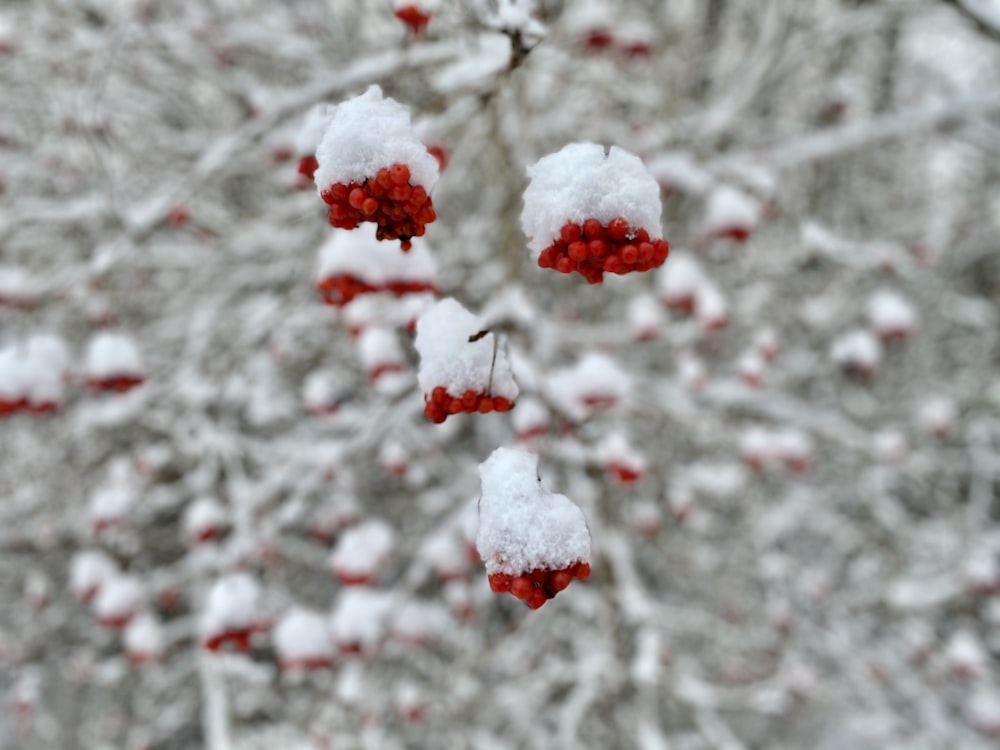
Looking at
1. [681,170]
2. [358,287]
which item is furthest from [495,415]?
[358,287]

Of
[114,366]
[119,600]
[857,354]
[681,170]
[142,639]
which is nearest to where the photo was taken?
[114,366]

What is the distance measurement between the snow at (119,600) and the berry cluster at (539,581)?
10.8ft

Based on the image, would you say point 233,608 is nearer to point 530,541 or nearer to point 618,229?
point 530,541

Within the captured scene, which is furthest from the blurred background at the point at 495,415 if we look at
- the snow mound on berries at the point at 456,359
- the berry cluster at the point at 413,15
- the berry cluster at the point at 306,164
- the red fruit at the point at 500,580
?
A: the red fruit at the point at 500,580

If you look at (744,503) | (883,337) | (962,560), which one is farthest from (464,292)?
(962,560)

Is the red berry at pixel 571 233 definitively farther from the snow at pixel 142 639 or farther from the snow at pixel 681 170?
the snow at pixel 142 639

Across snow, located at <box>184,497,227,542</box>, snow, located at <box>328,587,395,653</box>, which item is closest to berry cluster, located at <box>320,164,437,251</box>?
snow, located at <box>328,587,395,653</box>

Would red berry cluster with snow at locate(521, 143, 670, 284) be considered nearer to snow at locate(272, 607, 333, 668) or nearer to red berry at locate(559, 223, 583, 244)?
red berry at locate(559, 223, 583, 244)

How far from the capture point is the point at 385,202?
37.4 inches

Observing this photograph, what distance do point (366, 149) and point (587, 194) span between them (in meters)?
0.32

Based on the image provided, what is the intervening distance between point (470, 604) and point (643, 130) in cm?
319

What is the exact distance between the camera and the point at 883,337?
13.3 feet

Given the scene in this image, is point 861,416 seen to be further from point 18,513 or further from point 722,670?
point 18,513

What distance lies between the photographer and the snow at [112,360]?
2.42 meters
